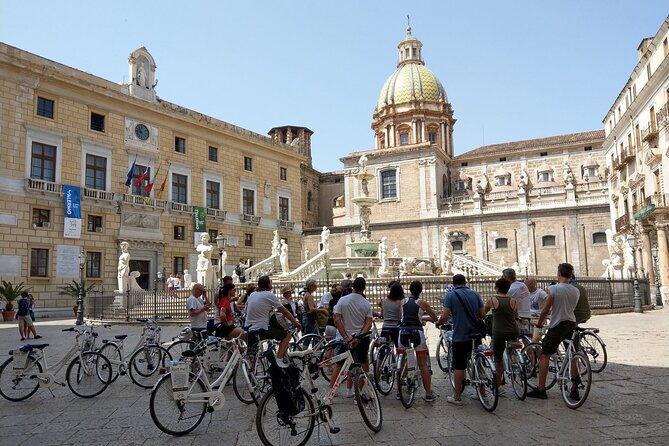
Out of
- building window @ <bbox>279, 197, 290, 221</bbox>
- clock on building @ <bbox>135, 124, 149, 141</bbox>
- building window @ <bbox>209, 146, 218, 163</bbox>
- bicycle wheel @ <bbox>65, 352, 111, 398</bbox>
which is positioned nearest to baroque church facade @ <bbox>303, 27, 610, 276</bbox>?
building window @ <bbox>279, 197, 290, 221</bbox>

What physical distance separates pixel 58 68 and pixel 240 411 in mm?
25061

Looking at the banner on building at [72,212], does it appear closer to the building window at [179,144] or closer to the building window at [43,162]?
the building window at [43,162]

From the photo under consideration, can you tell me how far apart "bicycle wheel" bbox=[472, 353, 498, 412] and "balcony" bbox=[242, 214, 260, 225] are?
2962 centimetres

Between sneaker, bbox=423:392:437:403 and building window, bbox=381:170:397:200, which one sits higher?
building window, bbox=381:170:397:200

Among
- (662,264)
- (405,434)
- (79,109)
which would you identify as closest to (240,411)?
(405,434)

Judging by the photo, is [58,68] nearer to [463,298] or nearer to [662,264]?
[463,298]

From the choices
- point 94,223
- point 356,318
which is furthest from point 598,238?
point 356,318

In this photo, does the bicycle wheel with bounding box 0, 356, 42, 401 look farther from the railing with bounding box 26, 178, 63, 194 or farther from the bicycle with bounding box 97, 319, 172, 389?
the railing with bounding box 26, 178, 63, 194

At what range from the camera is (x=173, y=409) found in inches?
226

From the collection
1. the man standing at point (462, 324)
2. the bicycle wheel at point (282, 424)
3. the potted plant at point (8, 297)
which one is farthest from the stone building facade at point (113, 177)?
the man standing at point (462, 324)

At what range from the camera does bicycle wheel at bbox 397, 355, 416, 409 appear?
6.66 meters

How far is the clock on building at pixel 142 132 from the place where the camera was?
29.7 m

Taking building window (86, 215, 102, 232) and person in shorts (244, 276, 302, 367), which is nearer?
person in shorts (244, 276, 302, 367)

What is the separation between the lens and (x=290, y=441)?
512 cm
